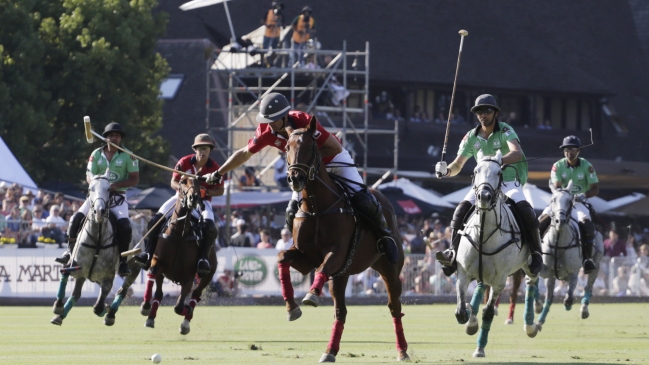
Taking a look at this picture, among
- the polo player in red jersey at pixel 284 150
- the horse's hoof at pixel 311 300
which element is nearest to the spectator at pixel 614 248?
the polo player in red jersey at pixel 284 150

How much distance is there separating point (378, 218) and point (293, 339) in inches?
134

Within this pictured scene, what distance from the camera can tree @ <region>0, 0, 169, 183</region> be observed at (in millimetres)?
32594

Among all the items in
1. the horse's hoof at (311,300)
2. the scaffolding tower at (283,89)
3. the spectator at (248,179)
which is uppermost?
the scaffolding tower at (283,89)

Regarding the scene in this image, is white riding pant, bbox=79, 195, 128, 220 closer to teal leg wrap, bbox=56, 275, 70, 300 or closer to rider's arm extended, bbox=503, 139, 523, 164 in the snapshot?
teal leg wrap, bbox=56, 275, 70, 300

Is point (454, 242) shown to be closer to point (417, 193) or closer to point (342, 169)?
point (342, 169)

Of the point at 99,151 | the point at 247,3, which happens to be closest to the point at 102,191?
the point at 99,151

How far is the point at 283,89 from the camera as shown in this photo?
116 ft

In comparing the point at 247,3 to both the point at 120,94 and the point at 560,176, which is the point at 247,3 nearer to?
the point at 120,94

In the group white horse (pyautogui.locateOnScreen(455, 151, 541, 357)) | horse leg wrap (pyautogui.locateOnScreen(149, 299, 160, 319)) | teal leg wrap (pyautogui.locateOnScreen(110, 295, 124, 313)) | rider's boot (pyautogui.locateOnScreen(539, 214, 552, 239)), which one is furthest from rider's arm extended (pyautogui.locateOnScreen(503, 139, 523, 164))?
rider's boot (pyautogui.locateOnScreen(539, 214, 552, 239))

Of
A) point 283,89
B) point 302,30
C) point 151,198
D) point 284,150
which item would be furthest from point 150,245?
point 283,89

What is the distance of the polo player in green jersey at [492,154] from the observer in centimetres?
1275

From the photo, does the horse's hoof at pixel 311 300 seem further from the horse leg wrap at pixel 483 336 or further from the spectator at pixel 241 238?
the spectator at pixel 241 238

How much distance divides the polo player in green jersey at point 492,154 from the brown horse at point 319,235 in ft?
5.33

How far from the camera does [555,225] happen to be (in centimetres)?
1839
